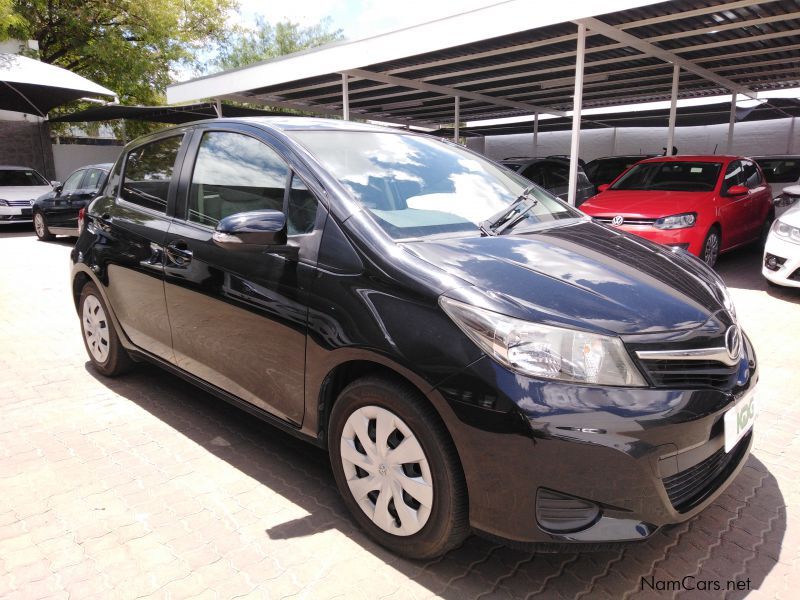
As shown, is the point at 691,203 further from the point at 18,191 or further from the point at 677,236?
the point at 18,191

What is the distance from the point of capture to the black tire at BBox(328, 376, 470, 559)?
2.00 metres

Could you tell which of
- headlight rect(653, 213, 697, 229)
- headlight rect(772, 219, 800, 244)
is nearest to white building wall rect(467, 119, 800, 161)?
headlight rect(653, 213, 697, 229)

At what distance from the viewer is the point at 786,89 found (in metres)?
15.9

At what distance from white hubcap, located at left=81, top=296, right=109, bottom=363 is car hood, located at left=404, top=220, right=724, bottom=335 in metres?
2.75

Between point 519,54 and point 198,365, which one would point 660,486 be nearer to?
point 198,365

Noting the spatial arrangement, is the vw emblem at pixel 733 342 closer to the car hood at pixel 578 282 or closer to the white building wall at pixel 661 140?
the car hood at pixel 578 282

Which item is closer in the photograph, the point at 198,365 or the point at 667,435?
the point at 667,435

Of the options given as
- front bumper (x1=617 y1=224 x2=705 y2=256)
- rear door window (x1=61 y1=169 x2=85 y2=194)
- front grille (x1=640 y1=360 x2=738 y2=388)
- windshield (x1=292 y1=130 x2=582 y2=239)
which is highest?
windshield (x1=292 y1=130 x2=582 y2=239)

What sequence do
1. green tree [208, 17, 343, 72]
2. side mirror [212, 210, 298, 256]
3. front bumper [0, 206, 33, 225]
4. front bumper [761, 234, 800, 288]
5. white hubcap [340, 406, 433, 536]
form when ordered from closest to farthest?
white hubcap [340, 406, 433, 536] < side mirror [212, 210, 298, 256] < front bumper [761, 234, 800, 288] < front bumper [0, 206, 33, 225] < green tree [208, 17, 343, 72]

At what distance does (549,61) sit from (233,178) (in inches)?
428

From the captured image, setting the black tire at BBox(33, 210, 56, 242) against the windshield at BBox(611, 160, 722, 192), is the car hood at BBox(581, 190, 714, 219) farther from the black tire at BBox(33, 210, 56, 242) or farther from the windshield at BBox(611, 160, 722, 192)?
the black tire at BBox(33, 210, 56, 242)

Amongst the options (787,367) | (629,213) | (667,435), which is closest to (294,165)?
(667,435)

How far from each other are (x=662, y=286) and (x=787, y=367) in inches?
114

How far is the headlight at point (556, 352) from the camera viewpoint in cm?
187
